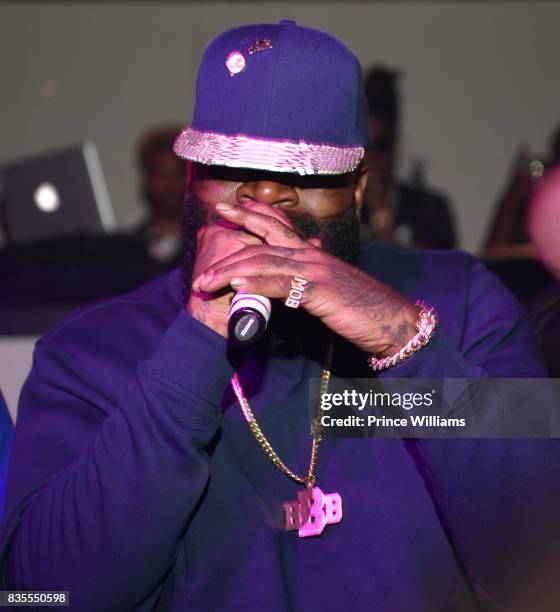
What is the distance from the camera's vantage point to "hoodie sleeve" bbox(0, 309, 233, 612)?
4.84 feet

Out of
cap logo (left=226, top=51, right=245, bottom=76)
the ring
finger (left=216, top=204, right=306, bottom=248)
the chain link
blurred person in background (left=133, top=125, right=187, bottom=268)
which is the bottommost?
blurred person in background (left=133, top=125, right=187, bottom=268)

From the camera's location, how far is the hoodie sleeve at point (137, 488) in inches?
58.1

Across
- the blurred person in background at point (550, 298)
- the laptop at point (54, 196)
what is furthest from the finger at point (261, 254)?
the laptop at point (54, 196)

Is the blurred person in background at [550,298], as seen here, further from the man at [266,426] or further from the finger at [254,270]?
the finger at [254,270]

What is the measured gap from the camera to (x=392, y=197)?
4.46 m

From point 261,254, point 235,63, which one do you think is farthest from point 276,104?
point 261,254

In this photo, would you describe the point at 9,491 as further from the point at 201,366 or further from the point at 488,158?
the point at 488,158

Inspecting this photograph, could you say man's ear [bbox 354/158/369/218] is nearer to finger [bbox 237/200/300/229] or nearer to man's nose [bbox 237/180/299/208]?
man's nose [bbox 237/180/299/208]

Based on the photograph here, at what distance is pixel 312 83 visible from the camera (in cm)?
170

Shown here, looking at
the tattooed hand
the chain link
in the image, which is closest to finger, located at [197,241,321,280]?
the tattooed hand

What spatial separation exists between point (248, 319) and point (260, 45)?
1.94 ft

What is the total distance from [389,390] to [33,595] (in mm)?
641

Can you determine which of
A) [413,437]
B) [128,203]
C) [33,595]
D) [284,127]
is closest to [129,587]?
[33,595]

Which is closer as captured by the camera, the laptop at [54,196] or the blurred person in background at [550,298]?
the blurred person in background at [550,298]
